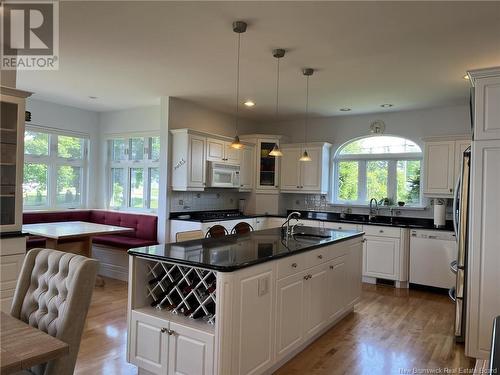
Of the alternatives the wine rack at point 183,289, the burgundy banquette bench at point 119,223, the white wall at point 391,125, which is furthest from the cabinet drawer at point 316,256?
the white wall at point 391,125

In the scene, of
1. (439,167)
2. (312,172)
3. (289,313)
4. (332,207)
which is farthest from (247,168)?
(289,313)

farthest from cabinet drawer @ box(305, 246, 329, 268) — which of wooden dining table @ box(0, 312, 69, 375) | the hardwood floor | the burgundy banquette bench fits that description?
the burgundy banquette bench

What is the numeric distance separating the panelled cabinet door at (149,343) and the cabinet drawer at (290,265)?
0.87m

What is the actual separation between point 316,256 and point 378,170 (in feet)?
11.8

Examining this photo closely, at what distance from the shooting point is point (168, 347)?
7.58ft

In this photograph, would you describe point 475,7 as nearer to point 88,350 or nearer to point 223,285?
point 223,285

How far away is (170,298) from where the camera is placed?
252cm

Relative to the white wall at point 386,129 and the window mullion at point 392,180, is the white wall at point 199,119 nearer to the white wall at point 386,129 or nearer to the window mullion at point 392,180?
the white wall at point 386,129

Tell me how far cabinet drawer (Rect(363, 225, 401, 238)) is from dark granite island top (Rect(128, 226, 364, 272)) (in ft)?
5.85

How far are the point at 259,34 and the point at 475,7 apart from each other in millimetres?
1583

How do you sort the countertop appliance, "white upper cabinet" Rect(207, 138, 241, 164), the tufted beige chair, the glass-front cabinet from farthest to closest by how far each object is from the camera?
"white upper cabinet" Rect(207, 138, 241, 164) < the glass-front cabinet < the countertop appliance < the tufted beige chair

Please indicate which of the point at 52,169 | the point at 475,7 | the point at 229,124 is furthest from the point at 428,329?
the point at 52,169

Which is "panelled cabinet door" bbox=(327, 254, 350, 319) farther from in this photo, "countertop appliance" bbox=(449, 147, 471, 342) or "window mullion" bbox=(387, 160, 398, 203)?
"window mullion" bbox=(387, 160, 398, 203)

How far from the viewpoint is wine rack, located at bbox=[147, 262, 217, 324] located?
2350 mm
